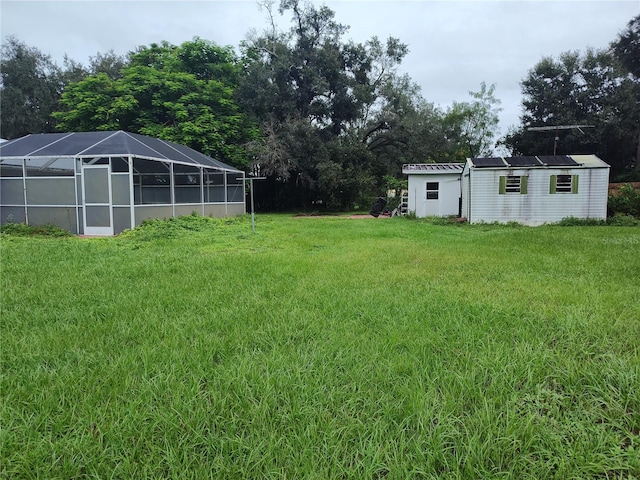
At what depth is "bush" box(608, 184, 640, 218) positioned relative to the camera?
14.3 m

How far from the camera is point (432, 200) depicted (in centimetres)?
1677

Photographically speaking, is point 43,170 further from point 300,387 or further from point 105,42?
point 105,42

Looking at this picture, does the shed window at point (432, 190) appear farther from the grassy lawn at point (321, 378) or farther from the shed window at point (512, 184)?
the grassy lawn at point (321, 378)

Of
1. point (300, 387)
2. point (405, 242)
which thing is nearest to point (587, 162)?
point (405, 242)

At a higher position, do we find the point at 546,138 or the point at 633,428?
the point at 546,138

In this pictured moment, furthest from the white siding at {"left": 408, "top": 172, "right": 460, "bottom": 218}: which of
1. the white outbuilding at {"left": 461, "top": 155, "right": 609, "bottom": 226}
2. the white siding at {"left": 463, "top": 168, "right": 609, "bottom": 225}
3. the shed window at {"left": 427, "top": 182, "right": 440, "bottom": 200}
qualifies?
the white siding at {"left": 463, "top": 168, "right": 609, "bottom": 225}

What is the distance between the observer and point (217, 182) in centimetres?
1622

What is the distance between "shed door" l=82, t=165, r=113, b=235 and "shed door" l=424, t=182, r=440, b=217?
12590 mm

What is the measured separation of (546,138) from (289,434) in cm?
2688

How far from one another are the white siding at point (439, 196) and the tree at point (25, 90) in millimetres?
24994

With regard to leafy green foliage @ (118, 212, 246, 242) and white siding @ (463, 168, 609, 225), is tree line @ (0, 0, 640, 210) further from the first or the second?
leafy green foliage @ (118, 212, 246, 242)

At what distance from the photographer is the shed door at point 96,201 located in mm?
10680

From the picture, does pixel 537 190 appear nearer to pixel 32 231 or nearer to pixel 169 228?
pixel 169 228

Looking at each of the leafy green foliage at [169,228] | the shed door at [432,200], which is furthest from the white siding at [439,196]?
the leafy green foliage at [169,228]
